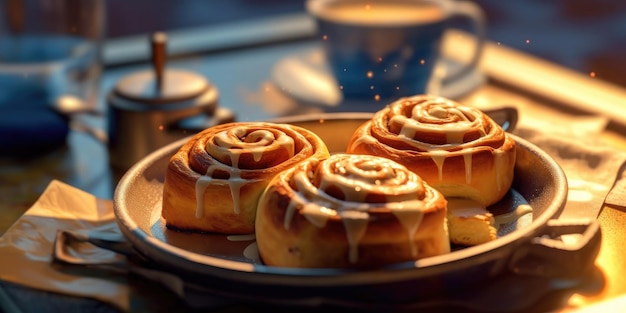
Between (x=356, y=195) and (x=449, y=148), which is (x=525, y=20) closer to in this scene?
(x=449, y=148)

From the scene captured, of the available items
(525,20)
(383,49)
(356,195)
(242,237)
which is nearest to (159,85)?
(383,49)

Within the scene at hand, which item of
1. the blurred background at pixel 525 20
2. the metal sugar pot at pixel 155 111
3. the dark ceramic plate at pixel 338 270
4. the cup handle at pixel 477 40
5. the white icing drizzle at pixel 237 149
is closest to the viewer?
the dark ceramic plate at pixel 338 270

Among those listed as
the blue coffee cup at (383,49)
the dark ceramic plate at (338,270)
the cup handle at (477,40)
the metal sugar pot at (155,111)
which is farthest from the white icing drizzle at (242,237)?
the cup handle at (477,40)

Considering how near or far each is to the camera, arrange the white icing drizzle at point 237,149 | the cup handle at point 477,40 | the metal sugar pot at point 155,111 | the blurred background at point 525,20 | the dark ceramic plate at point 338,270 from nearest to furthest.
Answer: the dark ceramic plate at point 338,270 < the white icing drizzle at point 237,149 < the metal sugar pot at point 155,111 < the cup handle at point 477,40 < the blurred background at point 525,20

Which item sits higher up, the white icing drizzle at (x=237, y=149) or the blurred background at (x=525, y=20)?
the white icing drizzle at (x=237, y=149)

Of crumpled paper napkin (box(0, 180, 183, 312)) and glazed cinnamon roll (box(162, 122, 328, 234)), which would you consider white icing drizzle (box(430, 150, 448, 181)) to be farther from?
crumpled paper napkin (box(0, 180, 183, 312))

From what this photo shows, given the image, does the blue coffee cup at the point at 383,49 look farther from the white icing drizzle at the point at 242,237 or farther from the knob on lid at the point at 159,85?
the white icing drizzle at the point at 242,237

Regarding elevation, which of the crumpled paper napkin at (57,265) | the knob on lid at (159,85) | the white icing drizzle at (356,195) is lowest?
the crumpled paper napkin at (57,265)

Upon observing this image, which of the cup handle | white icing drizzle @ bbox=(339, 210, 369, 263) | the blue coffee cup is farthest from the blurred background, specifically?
white icing drizzle @ bbox=(339, 210, 369, 263)
